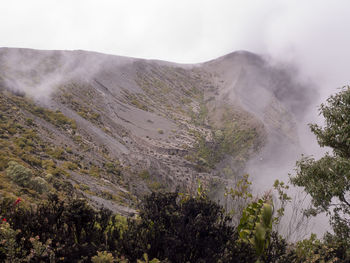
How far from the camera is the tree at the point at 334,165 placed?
6262 mm

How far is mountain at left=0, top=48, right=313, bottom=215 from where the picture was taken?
1822cm

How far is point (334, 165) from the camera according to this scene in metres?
Answer: 6.39

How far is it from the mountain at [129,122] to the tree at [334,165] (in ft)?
11.5

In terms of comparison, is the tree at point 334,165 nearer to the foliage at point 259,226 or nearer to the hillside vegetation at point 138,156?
the hillside vegetation at point 138,156

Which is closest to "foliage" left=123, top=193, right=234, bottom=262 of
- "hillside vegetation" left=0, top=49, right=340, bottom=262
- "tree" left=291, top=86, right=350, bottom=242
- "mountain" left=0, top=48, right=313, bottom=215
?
"hillside vegetation" left=0, top=49, right=340, bottom=262

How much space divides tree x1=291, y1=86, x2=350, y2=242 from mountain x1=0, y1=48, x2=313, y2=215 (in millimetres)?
3493

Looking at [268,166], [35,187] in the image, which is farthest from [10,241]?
[268,166]

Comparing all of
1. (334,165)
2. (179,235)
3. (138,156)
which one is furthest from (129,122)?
(179,235)

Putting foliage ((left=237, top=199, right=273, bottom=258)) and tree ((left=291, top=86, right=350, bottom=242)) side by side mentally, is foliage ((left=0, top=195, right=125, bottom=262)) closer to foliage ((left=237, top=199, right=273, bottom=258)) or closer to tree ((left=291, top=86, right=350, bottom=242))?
foliage ((left=237, top=199, right=273, bottom=258))

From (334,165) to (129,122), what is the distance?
115 feet

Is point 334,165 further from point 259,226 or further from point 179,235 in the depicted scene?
point 179,235

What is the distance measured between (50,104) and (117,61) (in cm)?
2538

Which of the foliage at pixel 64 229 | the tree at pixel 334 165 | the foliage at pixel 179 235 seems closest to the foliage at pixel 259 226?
the foliage at pixel 179 235

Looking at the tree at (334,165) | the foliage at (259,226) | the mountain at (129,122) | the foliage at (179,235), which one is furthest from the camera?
the mountain at (129,122)
